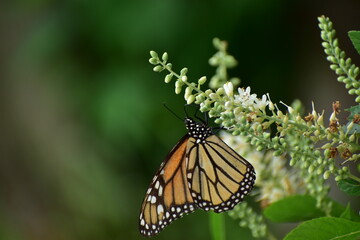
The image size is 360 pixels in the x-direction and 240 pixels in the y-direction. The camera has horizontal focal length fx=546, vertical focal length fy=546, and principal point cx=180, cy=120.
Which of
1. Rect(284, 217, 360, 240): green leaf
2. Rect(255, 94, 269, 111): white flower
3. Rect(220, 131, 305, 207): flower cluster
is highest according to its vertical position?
Rect(255, 94, 269, 111): white flower

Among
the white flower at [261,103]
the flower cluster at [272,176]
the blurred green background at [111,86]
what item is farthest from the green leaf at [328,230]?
the blurred green background at [111,86]

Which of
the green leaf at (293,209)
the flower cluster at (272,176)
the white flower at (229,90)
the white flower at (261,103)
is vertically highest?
the white flower at (229,90)

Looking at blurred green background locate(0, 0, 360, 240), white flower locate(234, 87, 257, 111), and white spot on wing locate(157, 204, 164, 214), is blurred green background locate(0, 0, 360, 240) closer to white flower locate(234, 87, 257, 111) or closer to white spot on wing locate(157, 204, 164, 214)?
white spot on wing locate(157, 204, 164, 214)

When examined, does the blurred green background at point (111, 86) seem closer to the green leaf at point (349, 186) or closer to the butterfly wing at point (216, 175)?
the butterfly wing at point (216, 175)

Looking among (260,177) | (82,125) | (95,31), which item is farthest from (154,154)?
(260,177)

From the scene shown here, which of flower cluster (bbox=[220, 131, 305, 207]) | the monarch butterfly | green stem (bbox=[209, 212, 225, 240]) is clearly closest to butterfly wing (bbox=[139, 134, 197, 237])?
the monarch butterfly
